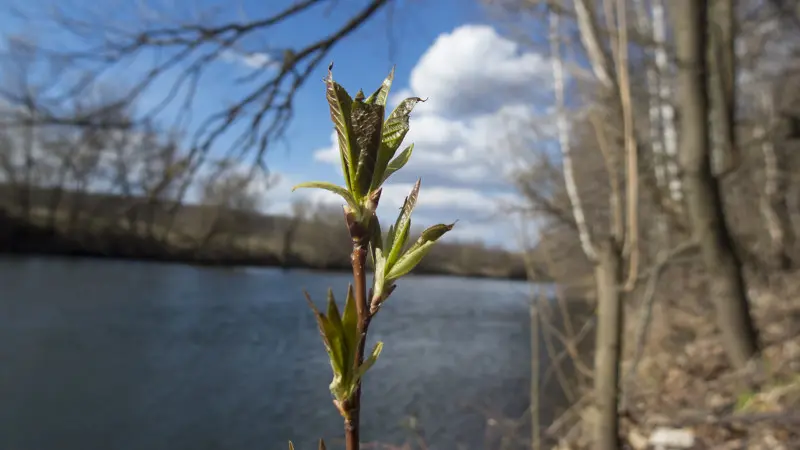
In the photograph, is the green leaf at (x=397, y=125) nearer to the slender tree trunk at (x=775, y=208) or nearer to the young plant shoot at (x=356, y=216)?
the young plant shoot at (x=356, y=216)

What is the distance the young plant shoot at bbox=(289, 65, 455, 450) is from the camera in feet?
0.85

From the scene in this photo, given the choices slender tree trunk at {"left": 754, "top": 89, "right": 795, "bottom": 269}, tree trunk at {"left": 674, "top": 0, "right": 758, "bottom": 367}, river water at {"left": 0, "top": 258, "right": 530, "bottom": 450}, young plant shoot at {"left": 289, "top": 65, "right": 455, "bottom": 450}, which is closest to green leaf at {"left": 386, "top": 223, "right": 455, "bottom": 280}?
young plant shoot at {"left": 289, "top": 65, "right": 455, "bottom": 450}

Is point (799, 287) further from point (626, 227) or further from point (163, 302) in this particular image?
point (163, 302)

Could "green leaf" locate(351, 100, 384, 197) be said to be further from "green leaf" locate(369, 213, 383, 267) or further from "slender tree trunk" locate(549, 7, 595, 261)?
"slender tree trunk" locate(549, 7, 595, 261)

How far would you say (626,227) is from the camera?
67.9 inches

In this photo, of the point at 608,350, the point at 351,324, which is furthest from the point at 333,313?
the point at 608,350

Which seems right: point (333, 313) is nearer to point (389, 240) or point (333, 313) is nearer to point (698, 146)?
point (389, 240)

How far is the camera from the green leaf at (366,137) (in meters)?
0.26

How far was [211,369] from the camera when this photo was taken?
23.1 ft

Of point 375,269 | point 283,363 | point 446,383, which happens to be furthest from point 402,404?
point 375,269

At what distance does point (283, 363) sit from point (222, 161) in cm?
544

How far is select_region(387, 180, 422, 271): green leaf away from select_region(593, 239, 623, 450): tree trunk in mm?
1348

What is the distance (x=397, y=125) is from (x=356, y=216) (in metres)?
0.05

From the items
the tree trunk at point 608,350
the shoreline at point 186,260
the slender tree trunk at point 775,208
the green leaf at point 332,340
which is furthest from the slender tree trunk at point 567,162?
the shoreline at point 186,260
